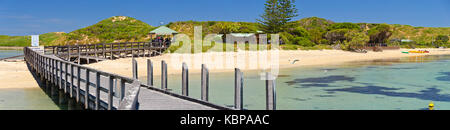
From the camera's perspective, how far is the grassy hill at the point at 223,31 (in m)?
55.1

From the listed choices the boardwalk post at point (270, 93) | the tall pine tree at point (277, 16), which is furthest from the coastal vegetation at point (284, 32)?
the boardwalk post at point (270, 93)

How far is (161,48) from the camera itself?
32.1 metres

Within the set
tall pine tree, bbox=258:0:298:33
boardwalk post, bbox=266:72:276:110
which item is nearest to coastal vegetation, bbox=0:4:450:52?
tall pine tree, bbox=258:0:298:33

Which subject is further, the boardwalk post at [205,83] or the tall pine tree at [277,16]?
the tall pine tree at [277,16]

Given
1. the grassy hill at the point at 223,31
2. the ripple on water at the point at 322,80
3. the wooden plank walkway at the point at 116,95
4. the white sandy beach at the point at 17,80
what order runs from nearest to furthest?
the wooden plank walkway at the point at 116,95 → the white sandy beach at the point at 17,80 → the ripple on water at the point at 322,80 → the grassy hill at the point at 223,31

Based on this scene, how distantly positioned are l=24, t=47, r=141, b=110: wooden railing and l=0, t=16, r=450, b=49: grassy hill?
32.2 meters

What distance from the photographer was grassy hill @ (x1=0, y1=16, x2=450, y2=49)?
181ft

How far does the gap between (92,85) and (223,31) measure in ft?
128

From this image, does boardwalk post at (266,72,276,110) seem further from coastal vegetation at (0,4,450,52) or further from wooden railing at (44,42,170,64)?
coastal vegetation at (0,4,450,52)

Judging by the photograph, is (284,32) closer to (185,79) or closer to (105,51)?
(105,51)

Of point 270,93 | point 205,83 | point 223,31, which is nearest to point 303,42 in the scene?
point 223,31

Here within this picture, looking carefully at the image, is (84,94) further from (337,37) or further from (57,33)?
(57,33)

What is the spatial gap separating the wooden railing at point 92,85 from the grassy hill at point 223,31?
1270 inches

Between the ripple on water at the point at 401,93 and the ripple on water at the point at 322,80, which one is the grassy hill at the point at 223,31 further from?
the ripple on water at the point at 401,93
